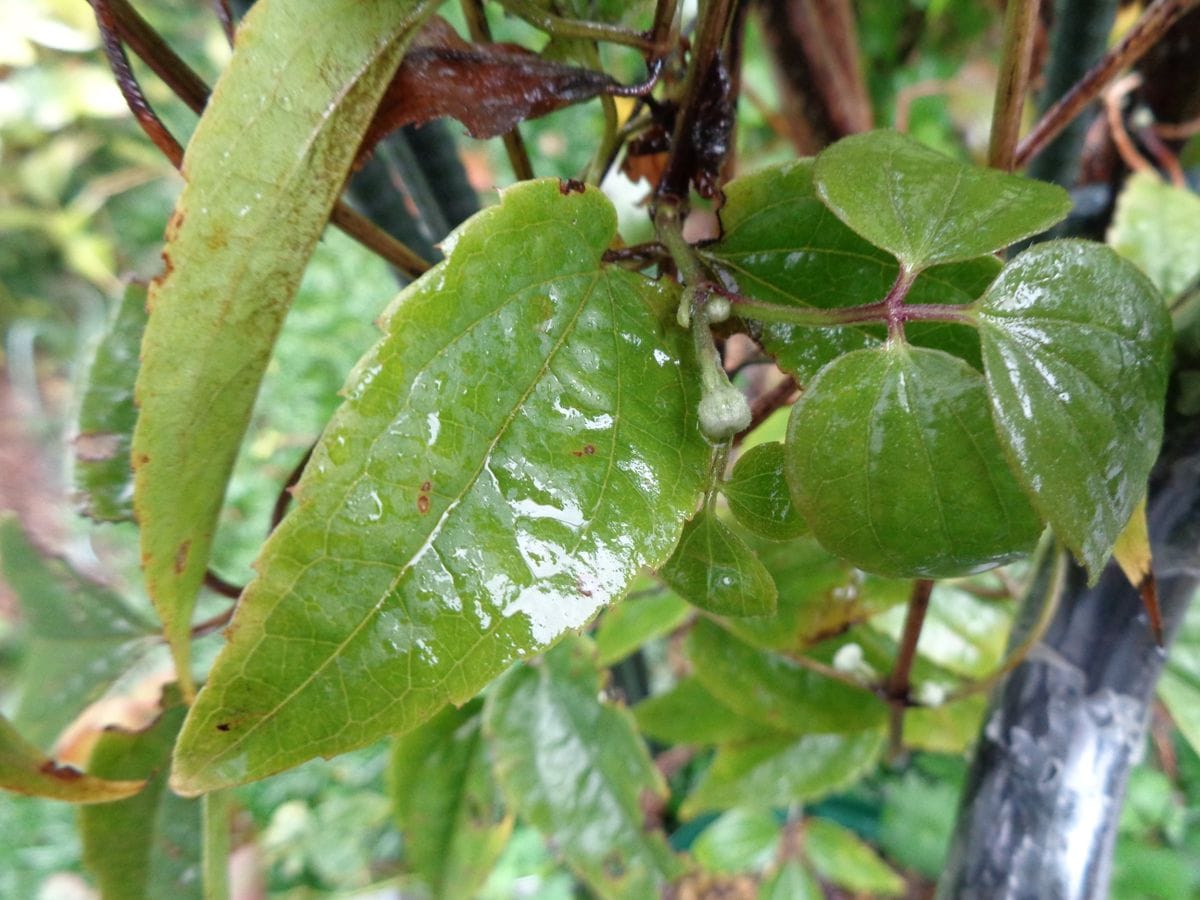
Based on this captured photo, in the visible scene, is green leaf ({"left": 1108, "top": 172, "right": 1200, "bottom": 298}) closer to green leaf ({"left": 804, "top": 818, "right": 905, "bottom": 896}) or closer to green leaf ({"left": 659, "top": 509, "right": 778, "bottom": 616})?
green leaf ({"left": 659, "top": 509, "right": 778, "bottom": 616})

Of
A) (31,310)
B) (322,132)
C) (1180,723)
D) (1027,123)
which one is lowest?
(1180,723)

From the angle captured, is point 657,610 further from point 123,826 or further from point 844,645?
point 123,826

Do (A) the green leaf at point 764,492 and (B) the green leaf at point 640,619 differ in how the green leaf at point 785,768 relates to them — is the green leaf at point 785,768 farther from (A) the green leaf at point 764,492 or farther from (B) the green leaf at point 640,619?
(A) the green leaf at point 764,492

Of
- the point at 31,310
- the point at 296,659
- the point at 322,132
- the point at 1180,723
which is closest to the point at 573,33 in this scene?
the point at 322,132

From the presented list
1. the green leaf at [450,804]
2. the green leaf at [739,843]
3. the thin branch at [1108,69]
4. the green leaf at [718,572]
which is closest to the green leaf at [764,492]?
the green leaf at [718,572]

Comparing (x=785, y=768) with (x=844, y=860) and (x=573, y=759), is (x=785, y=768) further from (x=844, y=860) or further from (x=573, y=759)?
(x=844, y=860)
